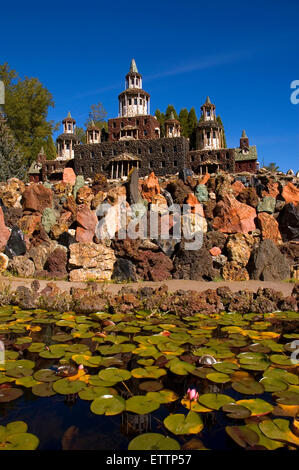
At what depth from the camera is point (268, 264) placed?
1266 centimetres

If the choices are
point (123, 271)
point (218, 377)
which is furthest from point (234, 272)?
point (218, 377)

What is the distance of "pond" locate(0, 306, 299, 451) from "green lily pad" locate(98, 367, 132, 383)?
0.05ft

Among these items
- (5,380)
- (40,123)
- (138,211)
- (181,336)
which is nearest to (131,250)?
(138,211)

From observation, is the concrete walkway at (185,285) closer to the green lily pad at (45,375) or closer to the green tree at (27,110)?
the green lily pad at (45,375)

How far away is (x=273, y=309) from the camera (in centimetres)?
915

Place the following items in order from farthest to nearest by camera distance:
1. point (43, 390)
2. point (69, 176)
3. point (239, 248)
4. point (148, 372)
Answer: point (69, 176)
point (239, 248)
point (148, 372)
point (43, 390)

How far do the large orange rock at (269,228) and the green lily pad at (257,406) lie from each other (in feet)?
42.4

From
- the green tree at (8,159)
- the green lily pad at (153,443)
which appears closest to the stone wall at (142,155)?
the green tree at (8,159)

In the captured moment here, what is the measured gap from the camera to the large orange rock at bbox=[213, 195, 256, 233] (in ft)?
54.5

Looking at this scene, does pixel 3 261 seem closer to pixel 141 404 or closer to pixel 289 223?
pixel 141 404

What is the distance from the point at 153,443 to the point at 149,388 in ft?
Answer: 4.04

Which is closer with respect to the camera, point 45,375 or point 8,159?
point 45,375

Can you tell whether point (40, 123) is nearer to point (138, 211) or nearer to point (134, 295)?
point (138, 211)

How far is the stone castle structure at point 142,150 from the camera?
30.2 metres
